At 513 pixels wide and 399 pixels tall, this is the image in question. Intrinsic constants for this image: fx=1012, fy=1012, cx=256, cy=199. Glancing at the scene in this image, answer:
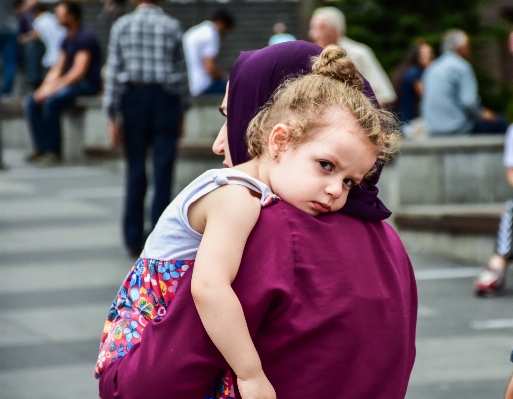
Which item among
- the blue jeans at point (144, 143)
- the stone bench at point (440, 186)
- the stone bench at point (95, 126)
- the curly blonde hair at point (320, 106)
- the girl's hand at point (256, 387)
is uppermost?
the curly blonde hair at point (320, 106)

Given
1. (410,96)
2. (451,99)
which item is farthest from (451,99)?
(410,96)

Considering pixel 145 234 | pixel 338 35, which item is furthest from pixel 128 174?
pixel 338 35

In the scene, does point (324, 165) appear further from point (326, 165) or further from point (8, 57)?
point (8, 57)

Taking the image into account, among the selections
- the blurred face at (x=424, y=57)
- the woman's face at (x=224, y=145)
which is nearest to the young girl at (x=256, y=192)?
the woman's face at (x=224, y=145)

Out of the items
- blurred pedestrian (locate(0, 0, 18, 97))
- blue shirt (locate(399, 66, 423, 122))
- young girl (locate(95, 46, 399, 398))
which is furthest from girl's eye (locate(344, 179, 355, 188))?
blurred pedestrian (locate(0, 0, 18, 97))

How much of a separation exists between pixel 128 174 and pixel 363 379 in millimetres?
6051

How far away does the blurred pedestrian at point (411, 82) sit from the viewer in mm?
13430

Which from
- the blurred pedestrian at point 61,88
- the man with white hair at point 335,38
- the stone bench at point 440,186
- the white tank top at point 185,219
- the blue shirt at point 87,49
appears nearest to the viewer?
the white tank top at point 185,219

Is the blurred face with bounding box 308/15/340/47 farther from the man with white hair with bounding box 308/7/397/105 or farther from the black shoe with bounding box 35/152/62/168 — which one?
the black shoe with bounding box 35/152/62/168

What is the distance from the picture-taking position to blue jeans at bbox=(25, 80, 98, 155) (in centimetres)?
1262

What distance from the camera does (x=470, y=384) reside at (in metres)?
4.91

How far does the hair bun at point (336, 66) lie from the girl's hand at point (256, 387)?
54 cm

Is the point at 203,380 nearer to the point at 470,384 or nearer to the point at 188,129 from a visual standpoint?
the point at 470,384

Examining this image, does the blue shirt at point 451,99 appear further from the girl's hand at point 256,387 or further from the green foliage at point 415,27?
the girl's hand at point 256,387
